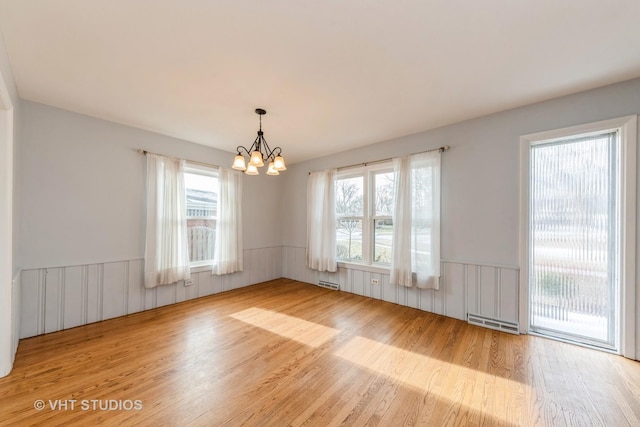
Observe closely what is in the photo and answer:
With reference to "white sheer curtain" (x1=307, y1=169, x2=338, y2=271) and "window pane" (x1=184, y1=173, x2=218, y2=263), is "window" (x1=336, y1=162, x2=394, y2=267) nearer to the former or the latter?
"white sheer curtain" (x1=307, y1=169, x2=338, y2=271)

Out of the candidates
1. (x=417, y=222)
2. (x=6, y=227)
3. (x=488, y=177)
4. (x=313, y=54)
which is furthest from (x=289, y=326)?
(x=488, y=177)

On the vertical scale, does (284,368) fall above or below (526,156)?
below

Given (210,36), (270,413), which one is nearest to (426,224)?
(270,413)

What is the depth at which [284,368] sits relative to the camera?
2127mm

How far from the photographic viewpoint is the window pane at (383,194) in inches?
157

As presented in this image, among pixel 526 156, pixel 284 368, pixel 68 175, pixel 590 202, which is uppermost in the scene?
pixel 526 156

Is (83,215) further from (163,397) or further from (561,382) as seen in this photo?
(561,382)

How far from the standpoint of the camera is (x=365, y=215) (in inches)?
166

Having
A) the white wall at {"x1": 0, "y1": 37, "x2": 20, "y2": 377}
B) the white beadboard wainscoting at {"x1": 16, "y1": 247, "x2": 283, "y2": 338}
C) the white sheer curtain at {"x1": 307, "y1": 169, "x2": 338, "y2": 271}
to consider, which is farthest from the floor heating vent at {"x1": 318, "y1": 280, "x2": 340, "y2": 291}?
the white wall at {"x1": 0, "y1": 37, "x2": 20, "y2": 377}

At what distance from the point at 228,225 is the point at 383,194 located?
2743mm

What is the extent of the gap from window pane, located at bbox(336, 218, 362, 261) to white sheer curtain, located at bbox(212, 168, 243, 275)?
184 centimetres

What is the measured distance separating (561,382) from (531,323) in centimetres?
98

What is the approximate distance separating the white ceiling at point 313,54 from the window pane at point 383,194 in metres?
1.15

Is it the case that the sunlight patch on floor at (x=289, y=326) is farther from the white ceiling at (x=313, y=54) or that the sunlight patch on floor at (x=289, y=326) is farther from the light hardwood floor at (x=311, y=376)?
the white ceiling at (x=313, y=54)
